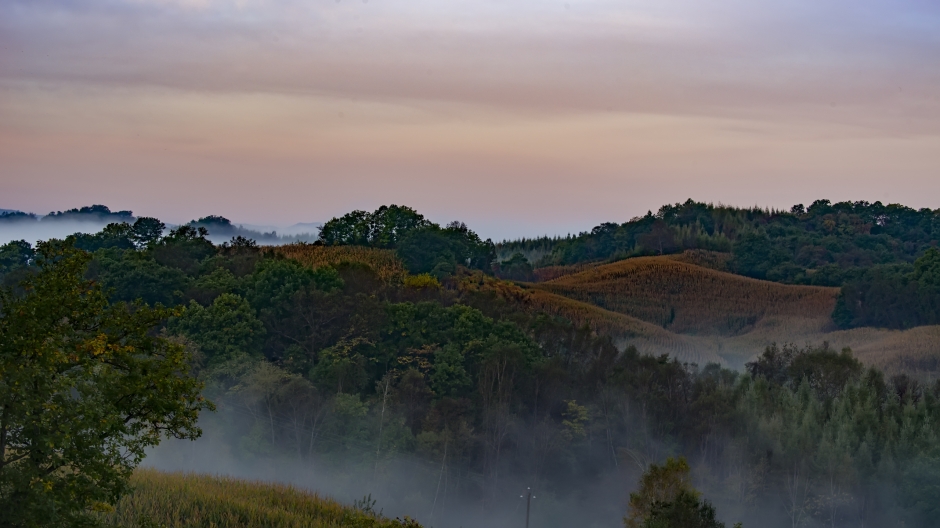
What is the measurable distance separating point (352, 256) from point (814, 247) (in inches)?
2446

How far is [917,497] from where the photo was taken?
35.6 meters

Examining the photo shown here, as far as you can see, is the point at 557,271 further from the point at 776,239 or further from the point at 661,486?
the point at 661,486

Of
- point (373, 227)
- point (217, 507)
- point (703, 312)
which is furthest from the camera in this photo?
point (703, 312)

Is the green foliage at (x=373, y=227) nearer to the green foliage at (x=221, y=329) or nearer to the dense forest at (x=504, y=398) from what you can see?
the dense forest at (x=504, y=398)

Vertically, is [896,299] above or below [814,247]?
below

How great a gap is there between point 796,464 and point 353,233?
43708mm

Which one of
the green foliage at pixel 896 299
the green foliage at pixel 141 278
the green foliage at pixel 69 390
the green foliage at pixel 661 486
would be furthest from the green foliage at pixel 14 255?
the green foliage at pixel 896 299

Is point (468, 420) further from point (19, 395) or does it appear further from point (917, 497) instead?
point (19, 395)

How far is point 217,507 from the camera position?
17.6 metres

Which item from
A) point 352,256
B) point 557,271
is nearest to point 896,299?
point 557,271

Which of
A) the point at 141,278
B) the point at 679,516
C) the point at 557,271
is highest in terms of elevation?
the point at 557,271

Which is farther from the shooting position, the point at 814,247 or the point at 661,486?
the point at 814,247

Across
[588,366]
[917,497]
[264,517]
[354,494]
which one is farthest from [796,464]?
[264,517]

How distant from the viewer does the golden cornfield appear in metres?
61.3
